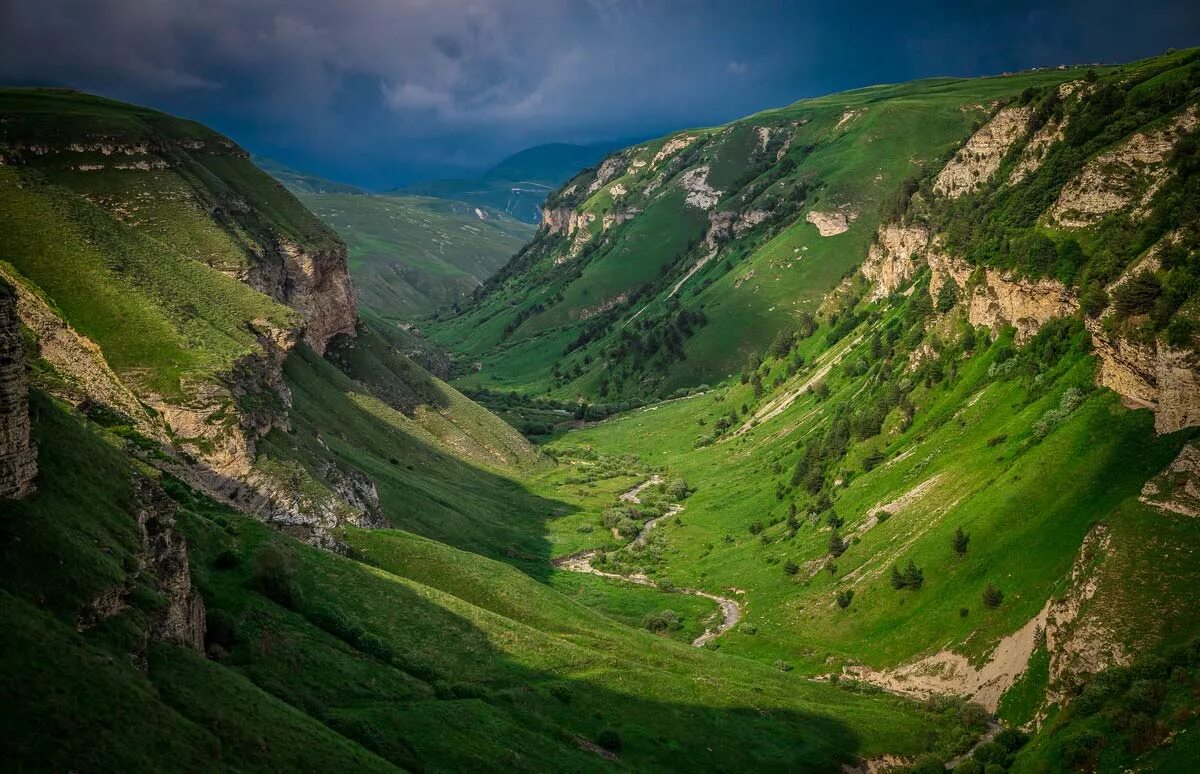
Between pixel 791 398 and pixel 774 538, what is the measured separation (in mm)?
70079

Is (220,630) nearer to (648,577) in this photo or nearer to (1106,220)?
(648,577)

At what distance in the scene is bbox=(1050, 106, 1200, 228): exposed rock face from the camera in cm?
10188

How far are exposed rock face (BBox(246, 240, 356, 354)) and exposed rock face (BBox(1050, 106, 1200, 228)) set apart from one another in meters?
120

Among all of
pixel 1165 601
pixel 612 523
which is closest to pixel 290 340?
pixel 612 523

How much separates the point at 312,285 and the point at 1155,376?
13283 cm

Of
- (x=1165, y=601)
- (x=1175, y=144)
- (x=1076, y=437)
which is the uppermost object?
(x=1175, y=144)

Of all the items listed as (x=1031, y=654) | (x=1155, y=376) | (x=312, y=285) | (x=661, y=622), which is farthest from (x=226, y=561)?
(x=312, y=285)

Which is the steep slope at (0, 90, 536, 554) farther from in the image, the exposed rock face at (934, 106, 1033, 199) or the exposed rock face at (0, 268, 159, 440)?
the exposed rock face at (934, 106, 1033, 199)

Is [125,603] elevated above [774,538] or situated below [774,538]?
above

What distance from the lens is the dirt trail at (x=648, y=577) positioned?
337 ft

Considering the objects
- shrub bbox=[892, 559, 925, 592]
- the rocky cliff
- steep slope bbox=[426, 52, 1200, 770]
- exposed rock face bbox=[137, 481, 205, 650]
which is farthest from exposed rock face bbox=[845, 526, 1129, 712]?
the rocky cliff

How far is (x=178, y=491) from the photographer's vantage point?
6081cm

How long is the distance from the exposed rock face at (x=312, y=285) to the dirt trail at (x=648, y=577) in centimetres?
6117

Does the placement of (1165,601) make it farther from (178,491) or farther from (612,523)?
(612,523)
